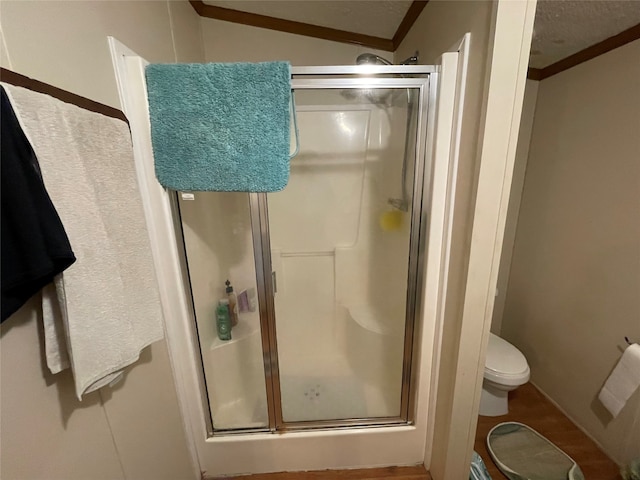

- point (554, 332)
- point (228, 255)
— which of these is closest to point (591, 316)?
point (554, 332)

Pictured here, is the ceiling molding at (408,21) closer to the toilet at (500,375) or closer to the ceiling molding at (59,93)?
the ceiling molding at (59,93)

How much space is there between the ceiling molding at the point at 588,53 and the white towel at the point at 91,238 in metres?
2.13

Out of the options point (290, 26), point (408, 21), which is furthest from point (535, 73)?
point (290, 26)

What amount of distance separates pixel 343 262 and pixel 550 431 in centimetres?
157

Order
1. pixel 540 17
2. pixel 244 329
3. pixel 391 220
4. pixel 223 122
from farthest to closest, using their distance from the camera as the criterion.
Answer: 1. pixel 391 220
2. pixel 244 329
3. pixel 540 17
4. pixel 223 122

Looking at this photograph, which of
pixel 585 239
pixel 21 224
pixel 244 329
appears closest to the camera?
pixel 21 224

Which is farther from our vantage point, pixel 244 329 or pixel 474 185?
pixel 244 329

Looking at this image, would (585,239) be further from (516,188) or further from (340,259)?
(340,259)

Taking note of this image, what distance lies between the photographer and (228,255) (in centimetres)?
167

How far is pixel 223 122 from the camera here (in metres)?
0.92

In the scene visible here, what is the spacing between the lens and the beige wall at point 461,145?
35.1 inches

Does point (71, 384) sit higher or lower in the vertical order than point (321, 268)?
higher

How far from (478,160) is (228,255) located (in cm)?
138

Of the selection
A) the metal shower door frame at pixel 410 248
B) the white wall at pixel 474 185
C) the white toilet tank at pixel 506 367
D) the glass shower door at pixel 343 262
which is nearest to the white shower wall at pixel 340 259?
the glass shower door at pixel 343 262
